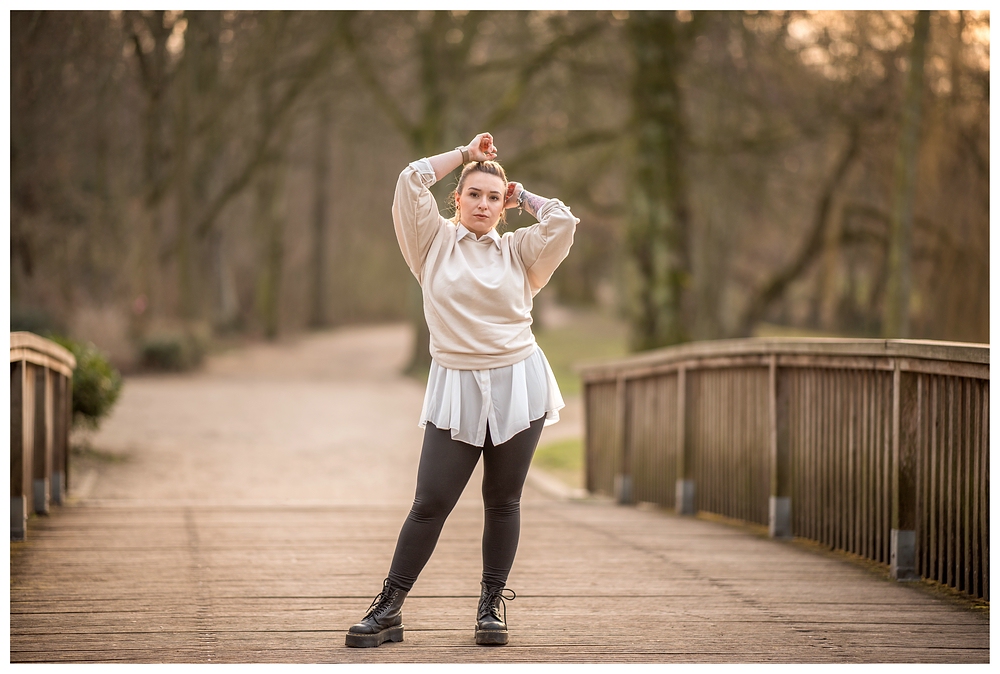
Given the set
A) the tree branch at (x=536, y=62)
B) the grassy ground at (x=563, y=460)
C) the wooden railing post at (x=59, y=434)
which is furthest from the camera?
the tree branch at (x=536, y=62)

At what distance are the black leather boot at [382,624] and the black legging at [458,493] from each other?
Result: 0.04 meters

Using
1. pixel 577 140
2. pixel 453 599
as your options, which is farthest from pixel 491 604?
pixel 577 140

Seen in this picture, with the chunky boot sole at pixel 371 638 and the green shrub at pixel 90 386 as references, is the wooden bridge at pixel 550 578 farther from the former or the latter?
the green shrub at pixel 90 386

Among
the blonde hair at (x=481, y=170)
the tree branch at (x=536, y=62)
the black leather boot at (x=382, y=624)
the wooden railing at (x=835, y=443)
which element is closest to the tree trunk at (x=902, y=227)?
the tree branch at (x=536, y=62)

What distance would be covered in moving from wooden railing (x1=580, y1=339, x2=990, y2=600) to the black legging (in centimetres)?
185

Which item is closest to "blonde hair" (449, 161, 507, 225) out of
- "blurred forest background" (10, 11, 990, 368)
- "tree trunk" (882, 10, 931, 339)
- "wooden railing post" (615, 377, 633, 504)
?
"wooden railing post" (615, 377, 633, 504)

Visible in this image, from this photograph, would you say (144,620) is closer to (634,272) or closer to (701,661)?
(701,661)

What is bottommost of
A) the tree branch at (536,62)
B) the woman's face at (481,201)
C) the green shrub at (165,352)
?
the green shrub at (165,352)

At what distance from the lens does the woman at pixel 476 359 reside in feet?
11.4

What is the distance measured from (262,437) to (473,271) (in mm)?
9836

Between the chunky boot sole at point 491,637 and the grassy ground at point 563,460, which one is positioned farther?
the grassy ground at point 563,460

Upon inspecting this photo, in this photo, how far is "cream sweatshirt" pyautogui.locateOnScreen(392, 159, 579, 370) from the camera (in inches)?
137

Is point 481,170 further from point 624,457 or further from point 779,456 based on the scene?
point 624,457

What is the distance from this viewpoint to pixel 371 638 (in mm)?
3504
